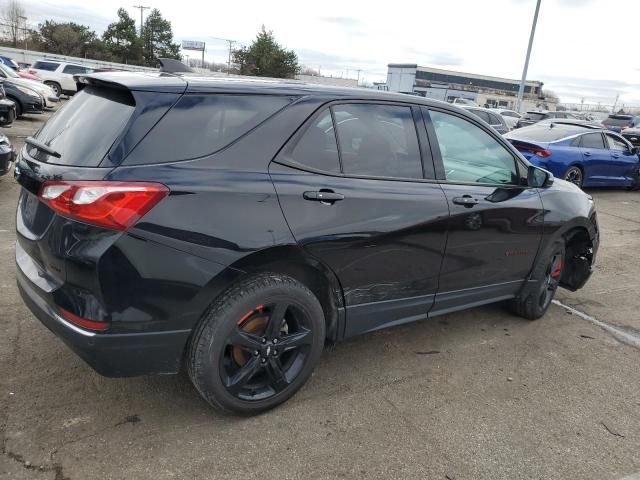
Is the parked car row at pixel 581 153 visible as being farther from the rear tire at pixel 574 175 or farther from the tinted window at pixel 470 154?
the tinted window at pixel 470 154

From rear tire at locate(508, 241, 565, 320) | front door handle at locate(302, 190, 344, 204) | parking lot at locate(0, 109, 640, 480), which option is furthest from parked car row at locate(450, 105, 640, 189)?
front door handle at locate(302, 190, 344, 204)

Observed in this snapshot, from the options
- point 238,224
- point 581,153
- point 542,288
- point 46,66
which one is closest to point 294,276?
point 238,224

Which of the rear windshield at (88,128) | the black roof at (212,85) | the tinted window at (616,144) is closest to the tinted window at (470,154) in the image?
the black roof at (212,85)

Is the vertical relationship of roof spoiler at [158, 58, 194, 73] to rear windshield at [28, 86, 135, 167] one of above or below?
above

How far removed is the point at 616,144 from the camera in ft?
38.8

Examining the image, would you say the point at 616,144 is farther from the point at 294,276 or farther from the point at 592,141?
the point at 294,276

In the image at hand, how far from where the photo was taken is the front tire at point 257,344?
8.13ft

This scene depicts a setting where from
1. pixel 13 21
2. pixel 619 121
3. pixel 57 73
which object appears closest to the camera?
pixel 57 73

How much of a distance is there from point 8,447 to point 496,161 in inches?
136

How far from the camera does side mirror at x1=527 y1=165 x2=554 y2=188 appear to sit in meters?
3.91

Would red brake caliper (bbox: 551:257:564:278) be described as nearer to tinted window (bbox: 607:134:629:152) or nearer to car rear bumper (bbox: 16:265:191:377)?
car rear bumper (bbox: 16:265:191:377)

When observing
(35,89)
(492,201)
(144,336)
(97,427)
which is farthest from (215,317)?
(35,89)

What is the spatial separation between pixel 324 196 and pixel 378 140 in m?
→ 0.63

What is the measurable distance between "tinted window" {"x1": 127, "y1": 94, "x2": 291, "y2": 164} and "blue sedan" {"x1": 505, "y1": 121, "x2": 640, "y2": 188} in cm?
882
